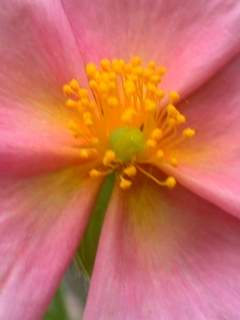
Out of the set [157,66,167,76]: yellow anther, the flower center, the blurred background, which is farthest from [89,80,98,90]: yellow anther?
the blurred background

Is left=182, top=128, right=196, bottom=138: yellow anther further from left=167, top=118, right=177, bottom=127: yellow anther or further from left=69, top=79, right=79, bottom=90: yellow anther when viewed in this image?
left=69, top=79, right=79, bottom=90: yellow anther

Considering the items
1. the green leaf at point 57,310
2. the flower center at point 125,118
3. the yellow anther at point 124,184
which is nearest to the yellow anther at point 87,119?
the flower center at point 125,118

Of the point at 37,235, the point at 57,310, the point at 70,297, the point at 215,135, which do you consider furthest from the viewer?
the point at 70,297

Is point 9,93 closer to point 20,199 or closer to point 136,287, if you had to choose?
point 20,199

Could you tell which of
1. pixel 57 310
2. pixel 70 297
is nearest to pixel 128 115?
pixel 57 310

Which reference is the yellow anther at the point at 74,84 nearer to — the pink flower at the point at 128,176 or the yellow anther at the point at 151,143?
the pink flower at the point at 128,176

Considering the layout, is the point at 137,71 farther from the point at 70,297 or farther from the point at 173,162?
the point at 70,297
